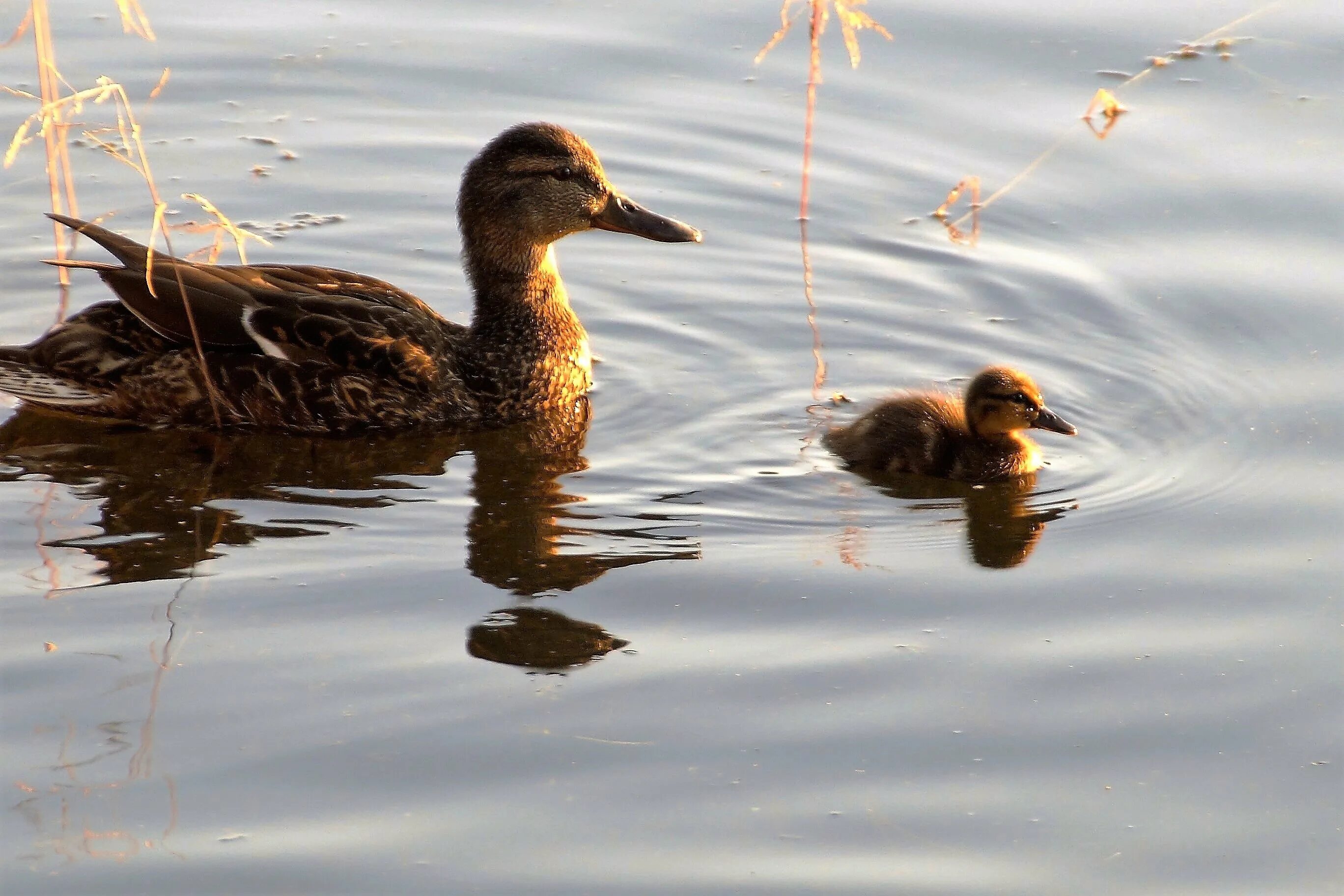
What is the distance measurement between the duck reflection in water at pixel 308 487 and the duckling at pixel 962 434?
0.76 meters

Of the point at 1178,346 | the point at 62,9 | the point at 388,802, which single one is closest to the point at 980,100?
the point at 1178,346

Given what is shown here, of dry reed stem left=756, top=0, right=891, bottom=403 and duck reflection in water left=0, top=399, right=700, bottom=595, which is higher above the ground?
dry reed stem left=756, top=0, right=891, bottom=403

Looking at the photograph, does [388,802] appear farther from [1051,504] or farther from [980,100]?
[980,100]

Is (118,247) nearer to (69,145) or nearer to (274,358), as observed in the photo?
(274,358)

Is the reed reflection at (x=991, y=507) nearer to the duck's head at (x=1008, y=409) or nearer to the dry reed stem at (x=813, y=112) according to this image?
the duck's head at (x=1008, y=409)

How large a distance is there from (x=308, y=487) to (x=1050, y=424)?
236 centimetres

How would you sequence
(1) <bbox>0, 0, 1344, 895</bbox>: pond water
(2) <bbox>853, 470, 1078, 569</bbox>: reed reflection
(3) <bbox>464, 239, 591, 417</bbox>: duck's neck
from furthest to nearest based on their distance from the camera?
1. (3) <bbox>464, 239, 591, 417</bbox>: duck's neck
2. (2) <bbox>853, 470, 1078, 569</bbox>: reed reflection
3. (1) <bbox>0, 0, 1344, 895</bbox>: pond water

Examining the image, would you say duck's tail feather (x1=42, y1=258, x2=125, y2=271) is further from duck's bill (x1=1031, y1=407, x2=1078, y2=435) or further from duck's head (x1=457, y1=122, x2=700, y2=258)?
duck's bill (x1=1031, y1=407, x2=1078, y2=435)

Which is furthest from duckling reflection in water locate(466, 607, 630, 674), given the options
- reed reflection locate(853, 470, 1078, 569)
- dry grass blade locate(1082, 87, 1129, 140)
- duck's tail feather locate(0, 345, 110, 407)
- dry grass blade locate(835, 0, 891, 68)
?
dry grass blade locate(1082, 87, 1129, 140)

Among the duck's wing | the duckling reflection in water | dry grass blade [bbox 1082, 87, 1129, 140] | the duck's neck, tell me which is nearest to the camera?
the duckling reflection in water

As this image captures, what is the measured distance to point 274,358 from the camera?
20.4 ft

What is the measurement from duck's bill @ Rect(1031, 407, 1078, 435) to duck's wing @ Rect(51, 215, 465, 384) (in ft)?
6.69

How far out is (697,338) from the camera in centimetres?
695

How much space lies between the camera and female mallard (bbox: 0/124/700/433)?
20.3ft
